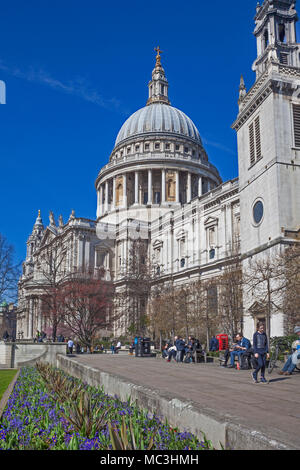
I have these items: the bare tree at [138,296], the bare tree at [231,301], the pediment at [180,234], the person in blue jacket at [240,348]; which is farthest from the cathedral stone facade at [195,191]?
the person in blue jacket at [240,348]

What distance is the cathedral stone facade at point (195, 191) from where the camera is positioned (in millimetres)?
31000

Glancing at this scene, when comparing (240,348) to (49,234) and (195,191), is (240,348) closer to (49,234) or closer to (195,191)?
(195,191)

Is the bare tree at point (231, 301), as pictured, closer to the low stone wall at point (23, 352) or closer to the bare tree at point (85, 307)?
the bare tree at point (85, 307)

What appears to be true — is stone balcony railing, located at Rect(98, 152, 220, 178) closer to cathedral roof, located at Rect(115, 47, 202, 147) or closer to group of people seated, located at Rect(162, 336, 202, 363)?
cathedral roof, located at Rect(115, 47, 202, 147)

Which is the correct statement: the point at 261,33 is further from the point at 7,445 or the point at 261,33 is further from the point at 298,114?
the point at 7,445

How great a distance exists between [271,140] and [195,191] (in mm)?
52414

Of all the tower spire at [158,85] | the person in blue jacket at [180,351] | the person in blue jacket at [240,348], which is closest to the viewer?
the person in blue jacket at [240,348]

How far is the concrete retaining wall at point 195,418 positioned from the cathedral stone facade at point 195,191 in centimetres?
2093

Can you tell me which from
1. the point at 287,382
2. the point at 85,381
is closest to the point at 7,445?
the point at 85,381

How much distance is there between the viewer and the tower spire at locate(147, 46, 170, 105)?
10144cm

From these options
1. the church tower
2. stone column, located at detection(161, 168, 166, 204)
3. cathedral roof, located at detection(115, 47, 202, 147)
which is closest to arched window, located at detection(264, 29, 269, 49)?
the church tower

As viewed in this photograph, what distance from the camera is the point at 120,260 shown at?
68.2 meters

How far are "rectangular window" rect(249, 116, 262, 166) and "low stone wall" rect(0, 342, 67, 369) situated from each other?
19.4 meters
